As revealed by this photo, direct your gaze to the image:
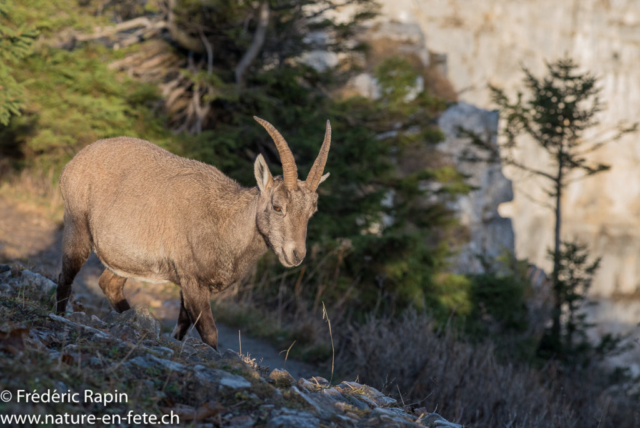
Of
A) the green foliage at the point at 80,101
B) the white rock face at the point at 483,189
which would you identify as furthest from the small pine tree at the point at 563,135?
the white rock face at the point at 483,189

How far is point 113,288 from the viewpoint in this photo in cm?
645

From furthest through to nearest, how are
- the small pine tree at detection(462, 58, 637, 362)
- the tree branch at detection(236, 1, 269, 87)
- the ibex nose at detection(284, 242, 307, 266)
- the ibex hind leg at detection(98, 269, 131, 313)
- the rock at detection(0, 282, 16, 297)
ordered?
the small pine tree at detection(462, 58, 637, 362) < the tree branch at detection(236, 1, 269, 87) < the ibex hind leg at detection(98, 269, 131, 313) < the rock at detection(0, 282, 16, 297) < the ibex nose at detection(284, 242, 307, 266)

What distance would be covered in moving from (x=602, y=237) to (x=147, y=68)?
162ft

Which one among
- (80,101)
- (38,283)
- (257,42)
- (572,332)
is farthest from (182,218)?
(572,332)

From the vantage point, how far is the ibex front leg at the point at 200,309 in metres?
5.38

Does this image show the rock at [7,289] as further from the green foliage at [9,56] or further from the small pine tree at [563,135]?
the small pine tree at [563,135]

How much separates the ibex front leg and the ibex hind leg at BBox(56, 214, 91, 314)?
1283 mm

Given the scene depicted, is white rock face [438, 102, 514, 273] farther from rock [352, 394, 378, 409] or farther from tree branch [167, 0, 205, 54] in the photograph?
rock [352, 394, 378, 409]

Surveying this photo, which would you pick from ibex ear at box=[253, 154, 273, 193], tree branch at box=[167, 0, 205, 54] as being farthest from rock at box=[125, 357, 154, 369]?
tree branch at box=[167, 0, 205, 54]

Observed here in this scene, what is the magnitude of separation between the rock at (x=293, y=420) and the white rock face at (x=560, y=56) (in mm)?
47821

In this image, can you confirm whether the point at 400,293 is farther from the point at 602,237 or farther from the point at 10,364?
the point at 602,237

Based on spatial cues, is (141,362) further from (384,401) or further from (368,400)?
(384,401)

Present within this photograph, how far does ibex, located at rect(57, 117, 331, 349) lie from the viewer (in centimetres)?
530

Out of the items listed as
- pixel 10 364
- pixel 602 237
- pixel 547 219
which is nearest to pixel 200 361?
pixel 10 364
